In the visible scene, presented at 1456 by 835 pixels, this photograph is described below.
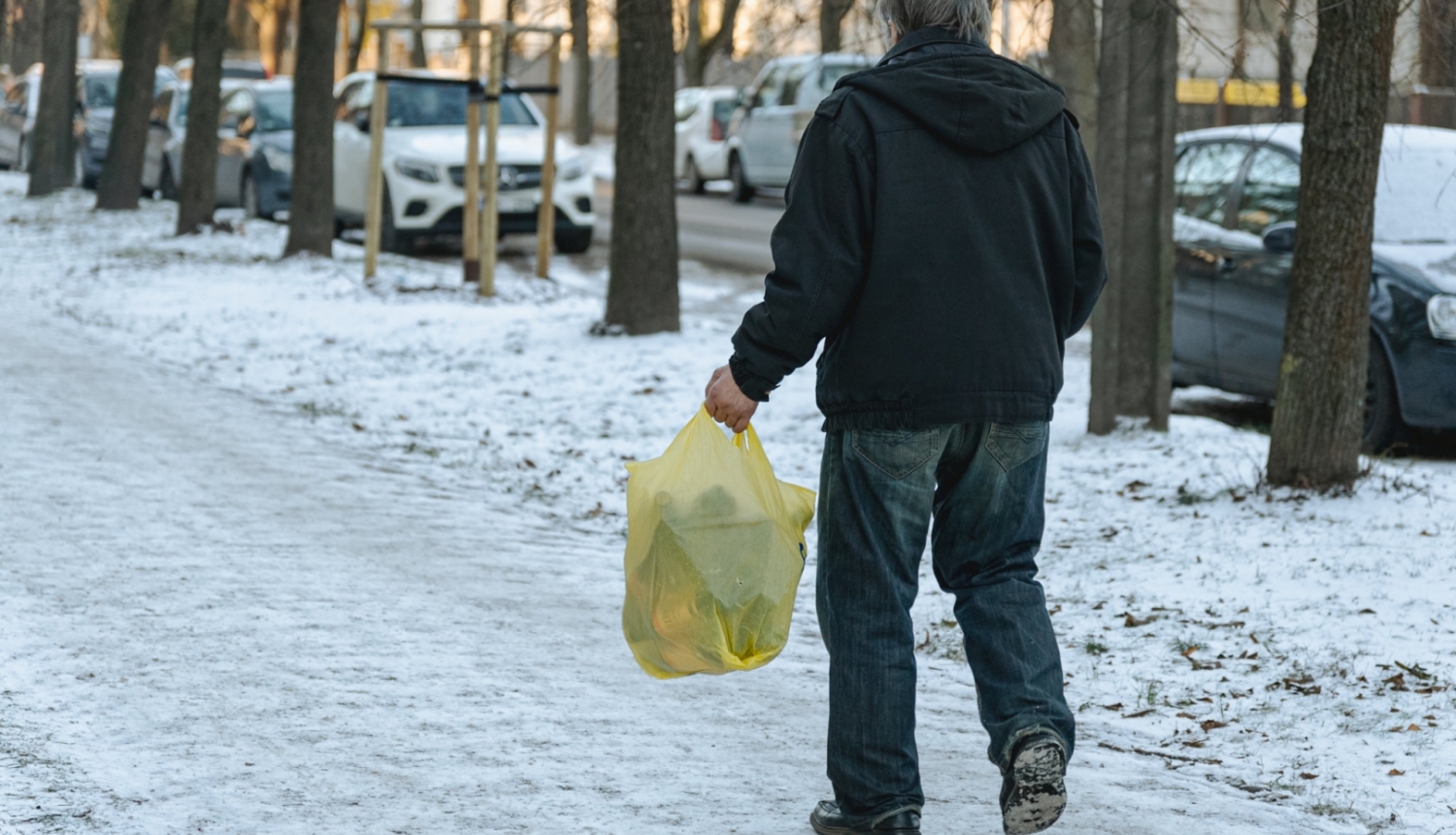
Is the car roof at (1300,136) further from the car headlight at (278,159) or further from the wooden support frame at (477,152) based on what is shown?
the car headlight at (278,159)

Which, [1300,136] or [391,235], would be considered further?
[391,235]

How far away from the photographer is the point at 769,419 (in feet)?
30.3

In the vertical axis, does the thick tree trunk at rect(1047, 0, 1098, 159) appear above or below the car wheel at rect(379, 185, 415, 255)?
above

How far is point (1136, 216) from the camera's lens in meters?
8.28

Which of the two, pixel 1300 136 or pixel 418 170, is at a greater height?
pixel 1300 136

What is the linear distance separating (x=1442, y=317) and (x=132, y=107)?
16.5m

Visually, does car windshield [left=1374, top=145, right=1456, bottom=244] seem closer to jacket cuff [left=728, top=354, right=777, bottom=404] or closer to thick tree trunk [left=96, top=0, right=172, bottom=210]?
jacket cuff [left=728, top=354, right=777, bottom=404]

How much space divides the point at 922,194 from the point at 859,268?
187mm

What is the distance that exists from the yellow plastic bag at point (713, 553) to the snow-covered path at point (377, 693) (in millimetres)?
413

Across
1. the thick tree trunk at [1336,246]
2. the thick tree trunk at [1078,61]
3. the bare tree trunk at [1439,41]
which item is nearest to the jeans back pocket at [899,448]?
the thick tree trunk at [1336,246]

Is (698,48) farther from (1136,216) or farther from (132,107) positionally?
(1136,216)

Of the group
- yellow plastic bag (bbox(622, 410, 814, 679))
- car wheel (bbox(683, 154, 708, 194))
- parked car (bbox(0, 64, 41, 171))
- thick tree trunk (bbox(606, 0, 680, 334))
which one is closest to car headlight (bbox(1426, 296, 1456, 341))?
thick tree trunk (bbox(606, 0, 680, 334))

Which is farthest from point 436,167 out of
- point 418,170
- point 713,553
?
point 713,553

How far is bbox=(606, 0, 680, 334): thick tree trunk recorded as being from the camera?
1104cm
